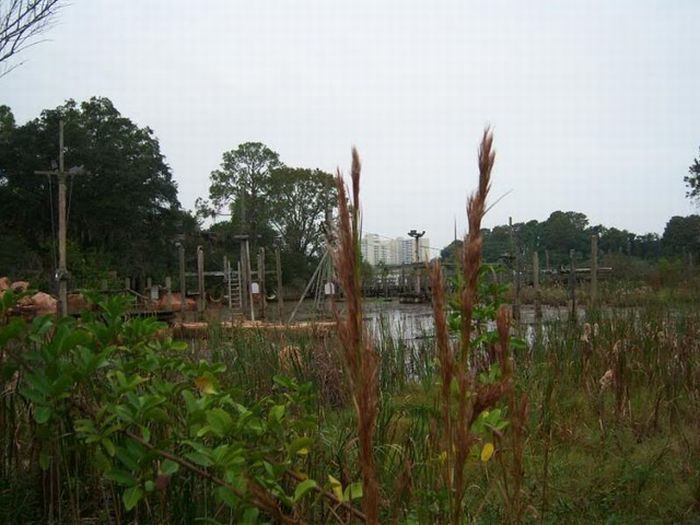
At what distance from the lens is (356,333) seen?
85 cm

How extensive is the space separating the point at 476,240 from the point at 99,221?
27.6m

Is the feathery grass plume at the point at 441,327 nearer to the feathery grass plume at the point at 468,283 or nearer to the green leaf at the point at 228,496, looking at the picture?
the feathery grass plume at the point at 468,283

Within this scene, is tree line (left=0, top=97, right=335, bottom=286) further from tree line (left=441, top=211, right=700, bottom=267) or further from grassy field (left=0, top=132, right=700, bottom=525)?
tree line (left=441, top=211, right=700, bottom=267)

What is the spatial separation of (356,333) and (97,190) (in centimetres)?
2782

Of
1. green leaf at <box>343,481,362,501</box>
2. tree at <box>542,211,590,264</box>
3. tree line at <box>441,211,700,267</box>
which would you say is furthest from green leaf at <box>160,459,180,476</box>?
tree at <box>542,211,590,264</box>

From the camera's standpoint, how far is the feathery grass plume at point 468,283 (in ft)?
3.12

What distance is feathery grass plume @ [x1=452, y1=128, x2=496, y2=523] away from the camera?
3.12ft

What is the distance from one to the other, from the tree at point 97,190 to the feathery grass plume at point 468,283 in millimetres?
24123

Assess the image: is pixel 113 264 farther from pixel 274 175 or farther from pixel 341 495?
pixel 341 495

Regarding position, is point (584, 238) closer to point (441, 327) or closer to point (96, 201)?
point (96, 201)

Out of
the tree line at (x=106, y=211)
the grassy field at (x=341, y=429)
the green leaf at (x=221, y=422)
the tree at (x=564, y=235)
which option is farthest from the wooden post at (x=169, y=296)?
the tree at (x=564, y=235)

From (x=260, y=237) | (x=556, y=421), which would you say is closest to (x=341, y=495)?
(x=556, y=421)

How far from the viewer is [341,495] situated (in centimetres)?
131

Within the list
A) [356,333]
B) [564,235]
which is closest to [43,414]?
[356,333]
